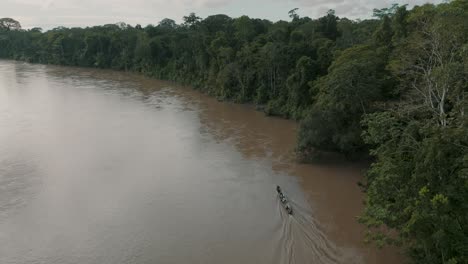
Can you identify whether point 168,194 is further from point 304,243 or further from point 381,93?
point 381,93

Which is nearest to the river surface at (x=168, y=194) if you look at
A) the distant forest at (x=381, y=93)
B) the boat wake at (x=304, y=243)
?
the boat wake at (x=304, y=243)

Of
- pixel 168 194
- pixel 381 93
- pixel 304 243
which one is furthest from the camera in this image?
pixel 381 93

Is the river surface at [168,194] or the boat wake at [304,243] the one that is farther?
the river surface at [168,194]

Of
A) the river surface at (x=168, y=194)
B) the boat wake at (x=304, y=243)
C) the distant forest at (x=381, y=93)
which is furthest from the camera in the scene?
the river surface at (x=168, y=194)

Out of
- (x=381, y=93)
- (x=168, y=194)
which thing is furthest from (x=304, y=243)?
(x=381, y=93)

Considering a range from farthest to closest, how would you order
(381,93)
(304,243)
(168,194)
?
(381,93), (168,194), (304,243)

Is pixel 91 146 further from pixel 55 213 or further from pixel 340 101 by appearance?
pixel 340 101

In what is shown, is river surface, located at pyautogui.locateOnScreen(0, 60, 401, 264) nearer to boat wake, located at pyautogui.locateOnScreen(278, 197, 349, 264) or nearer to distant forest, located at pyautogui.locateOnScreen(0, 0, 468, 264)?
boat wake, located at pyautogui.locateOnScreen(278, 197, 349, 264)

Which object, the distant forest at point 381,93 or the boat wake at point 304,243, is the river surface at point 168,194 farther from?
the distant forest at point 381,93
